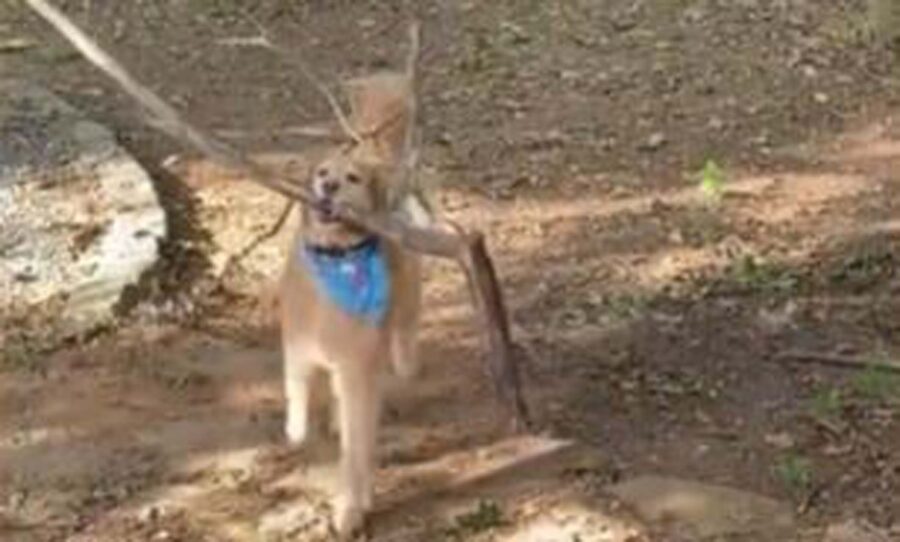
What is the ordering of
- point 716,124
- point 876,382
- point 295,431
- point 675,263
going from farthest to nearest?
point 716,124 → point 675,263 → point 876,382 → point 295,431

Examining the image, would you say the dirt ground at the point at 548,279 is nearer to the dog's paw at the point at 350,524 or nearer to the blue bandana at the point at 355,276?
the dog's paw at the point at 350,524

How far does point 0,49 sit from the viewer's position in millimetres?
9312

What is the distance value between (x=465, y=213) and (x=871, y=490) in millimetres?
2559

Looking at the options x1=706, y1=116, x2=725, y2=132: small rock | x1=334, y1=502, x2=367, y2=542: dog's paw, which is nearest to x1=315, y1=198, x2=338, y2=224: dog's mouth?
x1=334, y1=502, x2=367, y2=542: dog's paw

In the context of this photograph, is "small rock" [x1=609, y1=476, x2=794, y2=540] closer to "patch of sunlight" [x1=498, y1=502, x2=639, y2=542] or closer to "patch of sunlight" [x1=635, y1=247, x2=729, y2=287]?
"patch of sunlight" [x1=498, y1=502, x2=639, y2=542]

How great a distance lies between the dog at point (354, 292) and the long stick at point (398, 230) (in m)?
0.05

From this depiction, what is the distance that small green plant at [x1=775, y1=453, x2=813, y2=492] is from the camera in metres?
5.00

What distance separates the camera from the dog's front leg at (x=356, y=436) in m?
4.75

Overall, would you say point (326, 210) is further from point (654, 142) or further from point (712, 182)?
point (654, 142)

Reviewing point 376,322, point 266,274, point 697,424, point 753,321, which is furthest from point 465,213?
point 376,322

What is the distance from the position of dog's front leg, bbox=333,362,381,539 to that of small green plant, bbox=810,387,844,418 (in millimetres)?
1350

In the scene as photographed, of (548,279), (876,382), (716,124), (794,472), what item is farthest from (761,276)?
(716,124)

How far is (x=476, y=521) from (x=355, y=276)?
0.67m

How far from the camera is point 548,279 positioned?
6582mm
